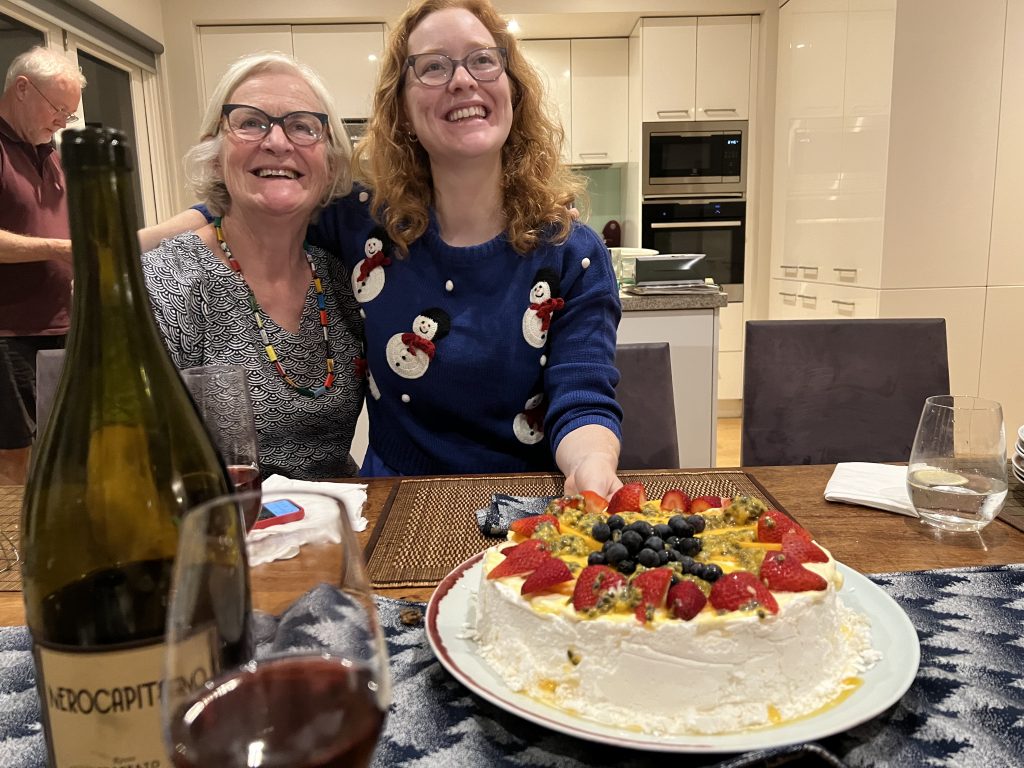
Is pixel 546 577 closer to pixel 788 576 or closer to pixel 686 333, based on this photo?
pixel 788 576

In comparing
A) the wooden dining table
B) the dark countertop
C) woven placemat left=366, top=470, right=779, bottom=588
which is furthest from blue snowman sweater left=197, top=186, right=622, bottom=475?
the dark countertop

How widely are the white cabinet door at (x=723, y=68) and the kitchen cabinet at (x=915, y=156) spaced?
0.60 meters

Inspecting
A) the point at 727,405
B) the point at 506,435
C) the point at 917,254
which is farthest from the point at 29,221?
the point at 727,405

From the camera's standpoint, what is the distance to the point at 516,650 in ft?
2.07

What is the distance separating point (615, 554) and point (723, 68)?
456 cm

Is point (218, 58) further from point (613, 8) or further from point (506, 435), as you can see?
point (506, 435)

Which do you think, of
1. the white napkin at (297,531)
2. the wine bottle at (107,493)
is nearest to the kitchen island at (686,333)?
the wine bottle at (107,493)

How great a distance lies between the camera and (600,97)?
16.1 ft

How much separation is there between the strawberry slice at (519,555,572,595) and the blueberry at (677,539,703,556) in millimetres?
111

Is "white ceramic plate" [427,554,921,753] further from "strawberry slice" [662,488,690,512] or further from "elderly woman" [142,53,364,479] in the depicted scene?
"elderly woman" [142,53,364,479]

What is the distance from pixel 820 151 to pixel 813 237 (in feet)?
1.46

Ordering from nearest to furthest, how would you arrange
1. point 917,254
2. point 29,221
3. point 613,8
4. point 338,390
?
point 338,390, point 29,221, point 917,254, point 613,8

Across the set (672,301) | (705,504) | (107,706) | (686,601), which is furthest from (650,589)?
(672,301)

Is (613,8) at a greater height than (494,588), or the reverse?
(613,8)
